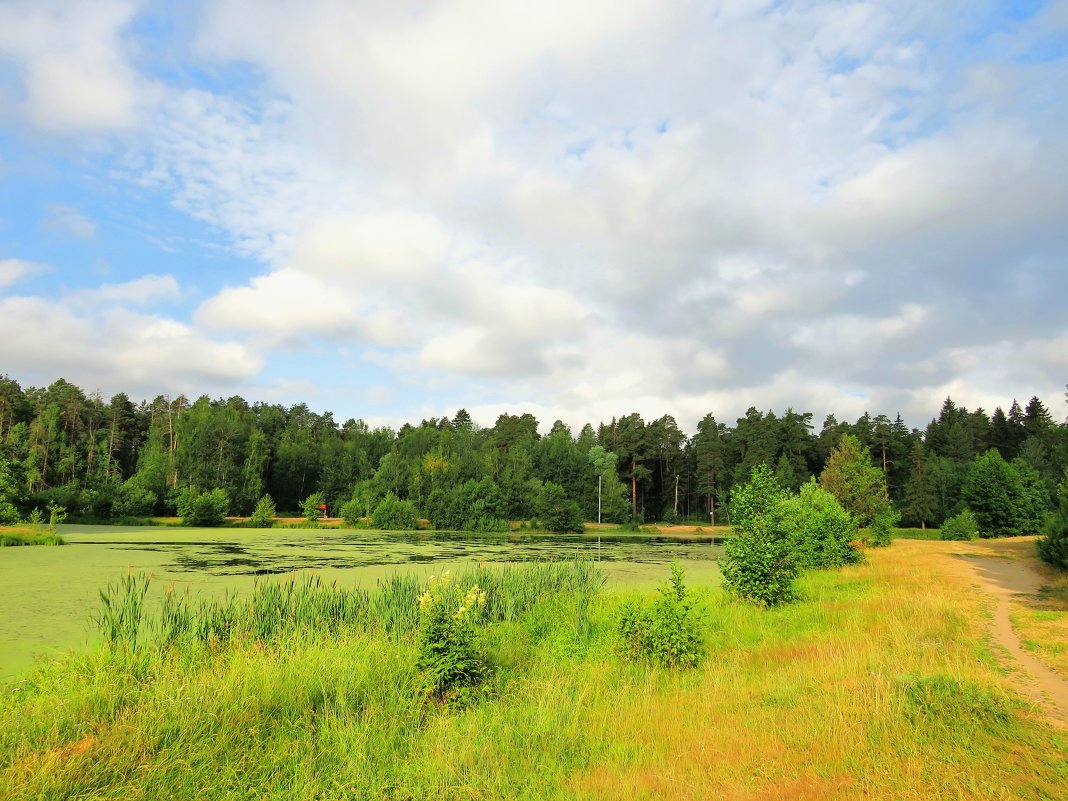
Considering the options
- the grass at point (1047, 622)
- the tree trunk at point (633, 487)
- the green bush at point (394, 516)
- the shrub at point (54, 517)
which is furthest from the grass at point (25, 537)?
the tree trunk at point (633, 487)

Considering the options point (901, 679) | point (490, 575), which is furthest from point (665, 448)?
point (901, 679)

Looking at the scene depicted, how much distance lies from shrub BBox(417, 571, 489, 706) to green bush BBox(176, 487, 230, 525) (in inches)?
2318

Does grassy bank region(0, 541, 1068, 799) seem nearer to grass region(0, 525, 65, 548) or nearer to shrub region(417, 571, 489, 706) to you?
shrub region(417, 571, 489, 706)

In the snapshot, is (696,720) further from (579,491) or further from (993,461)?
(579,491)

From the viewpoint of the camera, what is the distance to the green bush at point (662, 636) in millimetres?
9773

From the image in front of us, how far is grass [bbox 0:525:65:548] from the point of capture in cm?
3284

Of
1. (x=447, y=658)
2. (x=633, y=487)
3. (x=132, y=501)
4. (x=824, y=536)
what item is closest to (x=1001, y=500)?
(x=824, y=536)

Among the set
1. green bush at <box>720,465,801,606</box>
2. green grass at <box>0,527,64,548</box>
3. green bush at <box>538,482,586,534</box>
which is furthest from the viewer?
green bush at <box>538,482,586,534</box>

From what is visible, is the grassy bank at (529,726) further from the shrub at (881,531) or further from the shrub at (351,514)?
the shrub at (351,514)

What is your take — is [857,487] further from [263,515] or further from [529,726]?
[263,515]

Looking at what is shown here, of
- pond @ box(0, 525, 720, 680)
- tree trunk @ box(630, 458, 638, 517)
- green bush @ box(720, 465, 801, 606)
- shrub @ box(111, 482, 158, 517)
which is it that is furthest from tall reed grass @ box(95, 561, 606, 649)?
tree trunk @ box(630, 458, 638, 517)

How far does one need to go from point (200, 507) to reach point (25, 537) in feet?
84.0

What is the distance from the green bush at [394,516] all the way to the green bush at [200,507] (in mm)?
15218

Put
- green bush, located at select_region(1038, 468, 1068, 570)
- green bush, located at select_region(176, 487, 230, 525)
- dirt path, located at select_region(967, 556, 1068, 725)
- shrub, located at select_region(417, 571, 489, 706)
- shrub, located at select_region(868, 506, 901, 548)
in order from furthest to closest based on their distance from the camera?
green bush, located at select_region(176, 487, 230, 525) < shrub, located at select_region(868, 506, 901, 548) < green bush, located at select_region(1038, 468, 1068, 570) < shrub, located at select_region(417, 571, 489, 706) < dirt path, located at select_region(967, 556, 1068, 725)
